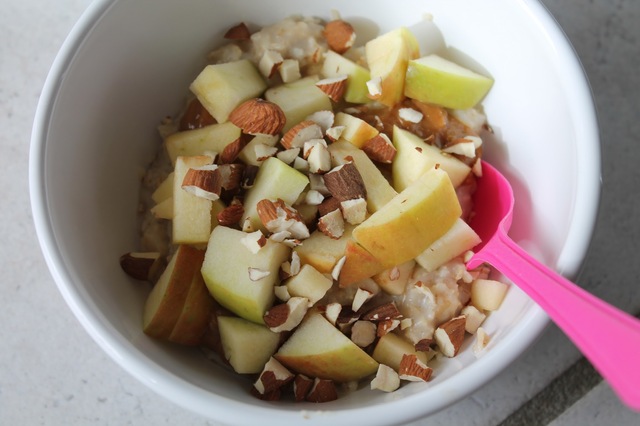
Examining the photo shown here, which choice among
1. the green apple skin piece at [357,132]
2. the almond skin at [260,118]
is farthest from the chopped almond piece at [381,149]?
the almond skin at [260,118]

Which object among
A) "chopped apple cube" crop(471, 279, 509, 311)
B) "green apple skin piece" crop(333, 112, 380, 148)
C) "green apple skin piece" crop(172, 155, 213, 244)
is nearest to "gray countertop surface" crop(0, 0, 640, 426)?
"chopped apple cube" crop(471, 279, 509, 311)

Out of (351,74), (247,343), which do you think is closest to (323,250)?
(247,343)

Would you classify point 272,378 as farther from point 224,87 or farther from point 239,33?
point 239,33

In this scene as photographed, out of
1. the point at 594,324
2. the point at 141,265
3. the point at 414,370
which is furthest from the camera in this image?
the point at 141,265

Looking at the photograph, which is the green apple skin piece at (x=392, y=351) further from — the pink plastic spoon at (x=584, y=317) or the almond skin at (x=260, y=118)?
the almond skin at (x=260, y=118)

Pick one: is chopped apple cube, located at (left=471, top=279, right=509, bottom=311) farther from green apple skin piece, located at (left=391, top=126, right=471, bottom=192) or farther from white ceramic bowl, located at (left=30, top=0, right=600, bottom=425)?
green apple skin piece, located at (left=391, top=126, right=471, bottom=192)

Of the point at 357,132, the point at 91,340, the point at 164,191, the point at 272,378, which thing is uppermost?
the point at 357,132
